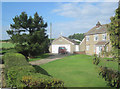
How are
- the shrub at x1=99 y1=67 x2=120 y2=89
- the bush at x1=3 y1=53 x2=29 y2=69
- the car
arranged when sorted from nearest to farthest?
the shrub at x1=99 y1=67 x2=120 y2=89
the bush at x1=3 y1=53 x2=29 y2=69
the car

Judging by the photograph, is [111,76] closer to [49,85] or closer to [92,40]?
[49,85]

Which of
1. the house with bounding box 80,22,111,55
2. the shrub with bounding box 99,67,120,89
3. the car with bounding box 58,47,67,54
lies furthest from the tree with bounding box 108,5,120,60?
the car with bounding box 58,47,67,54

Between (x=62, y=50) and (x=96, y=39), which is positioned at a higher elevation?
(x=96, y=39)

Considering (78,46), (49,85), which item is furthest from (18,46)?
(78,46)

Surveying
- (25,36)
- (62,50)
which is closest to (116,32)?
(25,36)

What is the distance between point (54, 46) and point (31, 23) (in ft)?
56.8

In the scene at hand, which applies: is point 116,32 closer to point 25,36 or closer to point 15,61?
point 15,61

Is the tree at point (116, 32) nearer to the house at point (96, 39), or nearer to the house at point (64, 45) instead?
the house at point (96, 39)

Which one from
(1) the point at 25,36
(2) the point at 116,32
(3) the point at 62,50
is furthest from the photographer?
(3) the point at 62,50

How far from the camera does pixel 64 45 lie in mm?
38719

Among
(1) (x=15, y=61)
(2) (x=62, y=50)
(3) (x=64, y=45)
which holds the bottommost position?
(1) (x=15, y=61)

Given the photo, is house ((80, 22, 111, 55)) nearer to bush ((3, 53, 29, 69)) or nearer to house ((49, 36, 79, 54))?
house ((49, 36, 79, 54))

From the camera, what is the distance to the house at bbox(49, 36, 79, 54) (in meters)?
38.2

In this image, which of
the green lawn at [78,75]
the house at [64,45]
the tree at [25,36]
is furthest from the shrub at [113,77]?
the house at [64,45]
